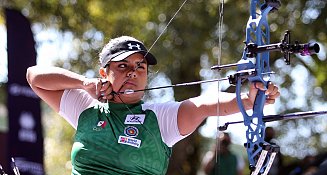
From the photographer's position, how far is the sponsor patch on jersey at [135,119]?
349cm

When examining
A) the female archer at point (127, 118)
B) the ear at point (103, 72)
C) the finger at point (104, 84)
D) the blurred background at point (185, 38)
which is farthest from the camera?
the blurred background at point (185, 38)

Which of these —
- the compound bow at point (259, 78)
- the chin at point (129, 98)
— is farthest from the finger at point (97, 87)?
the compound bow at point (259, 78)

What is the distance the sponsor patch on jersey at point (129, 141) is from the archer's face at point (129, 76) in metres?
0.20

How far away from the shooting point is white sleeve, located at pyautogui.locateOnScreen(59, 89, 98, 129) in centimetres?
373

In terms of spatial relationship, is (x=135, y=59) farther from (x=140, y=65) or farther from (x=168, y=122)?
(x=168, y=122)

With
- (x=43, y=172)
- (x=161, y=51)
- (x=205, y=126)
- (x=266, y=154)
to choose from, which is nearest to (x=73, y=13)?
(x=161, y=51)

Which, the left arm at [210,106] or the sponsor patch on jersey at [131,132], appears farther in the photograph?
the sponsor patch on jersey at [131,132]

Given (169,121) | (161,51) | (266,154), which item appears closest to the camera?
(266,154)

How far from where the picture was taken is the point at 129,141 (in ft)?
11.2

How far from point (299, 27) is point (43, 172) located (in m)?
3.41

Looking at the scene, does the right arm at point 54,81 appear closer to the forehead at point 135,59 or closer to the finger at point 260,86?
the forehead at point 135,59

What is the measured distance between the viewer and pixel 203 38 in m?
8.74

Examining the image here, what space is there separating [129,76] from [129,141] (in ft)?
0.97

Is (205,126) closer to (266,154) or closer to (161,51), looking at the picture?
(161,51)
